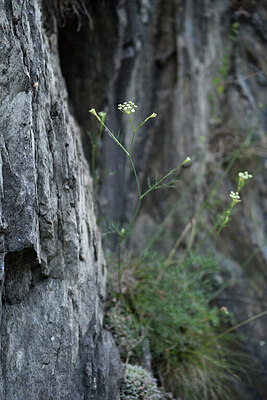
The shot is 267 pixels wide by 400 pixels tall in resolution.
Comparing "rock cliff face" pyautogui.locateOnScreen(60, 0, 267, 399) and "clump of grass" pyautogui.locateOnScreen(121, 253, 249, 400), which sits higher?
"rock cliff face" pyautogui.locateOnScreen(60, 0, 267, 399)

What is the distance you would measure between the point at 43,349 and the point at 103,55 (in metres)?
2.43

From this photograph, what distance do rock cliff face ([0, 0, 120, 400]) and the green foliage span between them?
0.30 feet

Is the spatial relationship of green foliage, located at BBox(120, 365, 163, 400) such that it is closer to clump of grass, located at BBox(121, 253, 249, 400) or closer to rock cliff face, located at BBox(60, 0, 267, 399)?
clump of grass, located at BBox(121, 253, 249, 400)

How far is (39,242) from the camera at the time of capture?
170 cm

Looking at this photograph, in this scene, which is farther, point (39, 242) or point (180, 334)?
point (180, 334)

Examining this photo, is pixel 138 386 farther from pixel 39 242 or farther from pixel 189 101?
Result: pixel 189 101

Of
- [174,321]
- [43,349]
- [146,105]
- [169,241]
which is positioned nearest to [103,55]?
[146,105]

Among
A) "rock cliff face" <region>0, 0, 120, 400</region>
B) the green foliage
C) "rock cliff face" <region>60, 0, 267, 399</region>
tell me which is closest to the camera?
"rock cliff face" <region>0, 0, 120, 400</region>

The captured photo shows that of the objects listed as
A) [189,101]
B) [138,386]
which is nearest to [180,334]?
[138,386]

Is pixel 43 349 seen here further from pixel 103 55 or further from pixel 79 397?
pixel 103 55

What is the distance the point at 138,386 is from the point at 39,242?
3.28ft

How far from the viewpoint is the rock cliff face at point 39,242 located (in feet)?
5.18

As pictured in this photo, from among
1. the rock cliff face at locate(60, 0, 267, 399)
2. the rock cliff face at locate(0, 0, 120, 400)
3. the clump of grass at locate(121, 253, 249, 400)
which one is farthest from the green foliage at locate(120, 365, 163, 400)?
the rock cliff face at locate(60, 0, 267, 399)

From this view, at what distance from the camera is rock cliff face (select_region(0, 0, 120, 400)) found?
5.18ft
